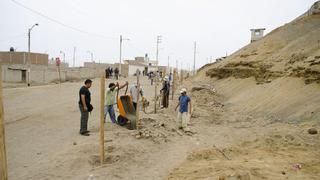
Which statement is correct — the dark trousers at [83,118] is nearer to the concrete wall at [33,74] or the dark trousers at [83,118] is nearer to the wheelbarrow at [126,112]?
the wheelbarrow at [126,112]

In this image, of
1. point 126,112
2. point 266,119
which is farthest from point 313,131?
point 126,112

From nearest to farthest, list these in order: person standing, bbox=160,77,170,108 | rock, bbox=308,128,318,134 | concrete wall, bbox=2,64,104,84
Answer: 1. rock, bbox=308,128,318,134
2. person standing, bbox=160,77,170,108
3. concrete wall, bbox=2,64,104,84

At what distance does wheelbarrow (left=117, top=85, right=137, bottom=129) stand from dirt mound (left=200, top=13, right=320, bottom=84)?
887 cm

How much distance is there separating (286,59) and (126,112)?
1448cm

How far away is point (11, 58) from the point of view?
1970 inches

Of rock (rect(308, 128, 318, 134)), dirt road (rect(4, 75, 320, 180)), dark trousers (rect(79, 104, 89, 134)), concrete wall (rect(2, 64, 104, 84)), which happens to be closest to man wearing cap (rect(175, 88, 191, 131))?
dirt road (rect(4, 75, 320, 180))

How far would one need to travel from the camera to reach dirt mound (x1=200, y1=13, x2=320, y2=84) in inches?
713

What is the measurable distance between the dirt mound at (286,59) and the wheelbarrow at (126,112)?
8.87 meters

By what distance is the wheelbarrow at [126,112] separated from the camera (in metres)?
11.3

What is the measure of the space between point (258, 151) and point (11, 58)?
48043mm

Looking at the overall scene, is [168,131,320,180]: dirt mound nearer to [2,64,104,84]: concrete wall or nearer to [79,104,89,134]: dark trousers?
[79,104,89,134]: dark trousers

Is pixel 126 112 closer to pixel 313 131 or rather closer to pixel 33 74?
pixel 313 131

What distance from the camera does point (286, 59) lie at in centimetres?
2247

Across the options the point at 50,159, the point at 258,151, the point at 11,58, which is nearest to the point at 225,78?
the point at 258,151
